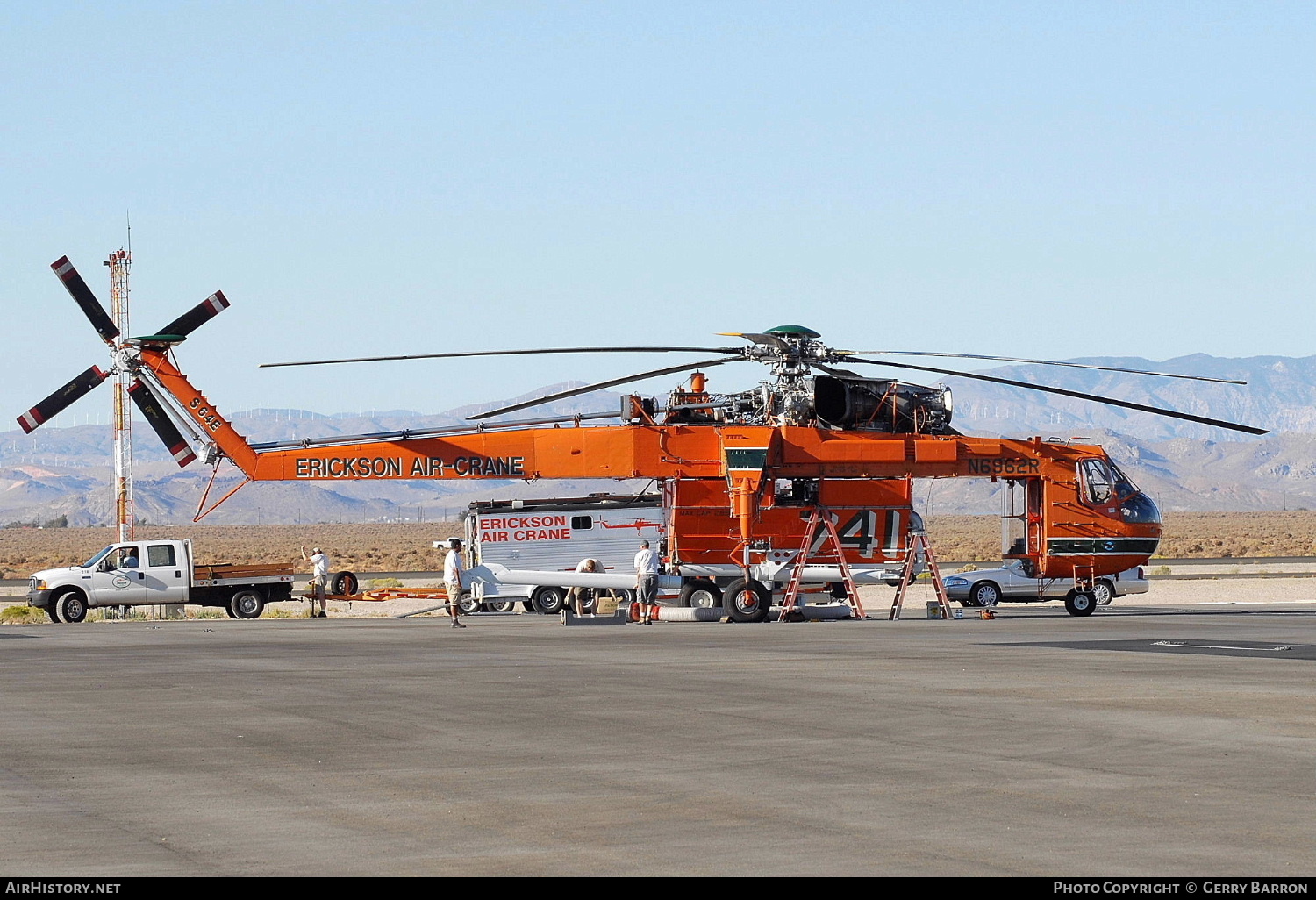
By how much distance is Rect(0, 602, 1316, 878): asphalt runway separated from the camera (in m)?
8.49

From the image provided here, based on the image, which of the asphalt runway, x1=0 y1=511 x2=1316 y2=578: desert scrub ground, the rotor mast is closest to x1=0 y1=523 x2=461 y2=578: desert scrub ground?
x1=0 y1=511 x2=1316 y2=578: desert scrub ground

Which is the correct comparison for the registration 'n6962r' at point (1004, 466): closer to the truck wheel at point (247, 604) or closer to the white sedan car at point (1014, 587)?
the white sedan car at point (1014, 587)

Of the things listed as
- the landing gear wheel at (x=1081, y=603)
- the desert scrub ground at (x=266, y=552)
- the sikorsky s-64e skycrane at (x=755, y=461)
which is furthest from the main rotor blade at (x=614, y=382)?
the desert scrub ground at (x=266, y=552)

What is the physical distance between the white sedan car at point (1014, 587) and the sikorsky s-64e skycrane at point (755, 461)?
676 millimetres

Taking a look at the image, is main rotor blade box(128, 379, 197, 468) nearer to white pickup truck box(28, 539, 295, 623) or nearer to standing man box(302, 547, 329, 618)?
white pickup truck box(28, 539, 295, 623)

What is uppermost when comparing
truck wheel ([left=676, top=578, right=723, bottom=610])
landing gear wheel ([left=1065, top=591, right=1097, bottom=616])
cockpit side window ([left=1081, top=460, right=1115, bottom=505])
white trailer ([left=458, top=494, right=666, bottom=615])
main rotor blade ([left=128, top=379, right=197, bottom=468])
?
main rotor blade ([left=128, top=379, right=197, bottom=468])

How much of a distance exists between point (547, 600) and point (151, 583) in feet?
29.7

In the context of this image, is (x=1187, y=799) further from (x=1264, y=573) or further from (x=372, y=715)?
(x=1264, y=573)

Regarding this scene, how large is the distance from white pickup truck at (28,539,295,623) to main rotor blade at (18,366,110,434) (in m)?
3.54

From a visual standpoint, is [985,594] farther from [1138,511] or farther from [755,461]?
[755,461]

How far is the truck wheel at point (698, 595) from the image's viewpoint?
114 feet

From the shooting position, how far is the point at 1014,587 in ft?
124

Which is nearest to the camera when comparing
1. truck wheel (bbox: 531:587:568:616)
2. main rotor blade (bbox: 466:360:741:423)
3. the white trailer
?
main rotor blade (bbox: 466:360:741:423)

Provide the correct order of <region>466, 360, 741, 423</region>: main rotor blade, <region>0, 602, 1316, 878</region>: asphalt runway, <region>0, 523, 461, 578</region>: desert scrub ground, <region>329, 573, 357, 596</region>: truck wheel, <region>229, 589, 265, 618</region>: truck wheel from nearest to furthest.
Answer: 1. <region>0, 602, 1316, 878</region>: asphalt runway
2. <region>466, 360, 741, 423</region>: main rotor blade
3. <region>329, 573, 357, 596</region>: truck wheel
4. <region>229, 589, 265, 618</region>: truck wheel
5. <region>0, 523, 461, 578</region>: desert scrub ground
